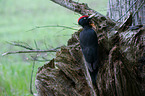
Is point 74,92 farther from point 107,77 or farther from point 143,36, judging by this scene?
point 143,36

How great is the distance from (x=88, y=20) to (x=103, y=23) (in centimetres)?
22

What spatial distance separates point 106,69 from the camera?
92.3 inches

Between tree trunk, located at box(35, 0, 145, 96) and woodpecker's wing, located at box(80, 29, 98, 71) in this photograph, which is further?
woodpecker's wing, located at box(80, 29, 98, 71)

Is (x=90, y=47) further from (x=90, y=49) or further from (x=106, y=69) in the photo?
(x=106, y=69)

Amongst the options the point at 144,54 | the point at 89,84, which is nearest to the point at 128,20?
the point at 144,54

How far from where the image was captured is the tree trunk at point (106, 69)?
7.50 feet

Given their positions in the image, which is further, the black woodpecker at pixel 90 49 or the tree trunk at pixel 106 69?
the black woodpecker at pixel 90 49

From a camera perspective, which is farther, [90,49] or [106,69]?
[90,49]

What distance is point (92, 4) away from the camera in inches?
135

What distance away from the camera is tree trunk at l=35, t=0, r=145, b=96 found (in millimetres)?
2285

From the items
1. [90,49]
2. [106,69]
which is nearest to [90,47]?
[90,49]

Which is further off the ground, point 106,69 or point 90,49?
point 90,49

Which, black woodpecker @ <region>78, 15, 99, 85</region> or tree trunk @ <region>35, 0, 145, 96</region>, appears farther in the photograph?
black woodpecker @ <region>78, 15, 99, 85</region>

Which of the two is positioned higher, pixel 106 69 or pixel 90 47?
pixel 90 47
